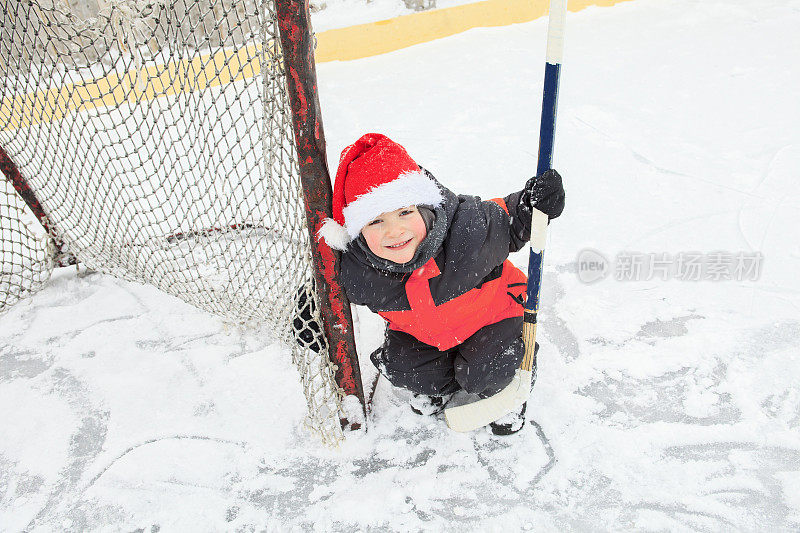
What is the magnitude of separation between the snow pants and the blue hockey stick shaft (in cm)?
6

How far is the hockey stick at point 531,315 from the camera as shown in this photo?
3.82ft

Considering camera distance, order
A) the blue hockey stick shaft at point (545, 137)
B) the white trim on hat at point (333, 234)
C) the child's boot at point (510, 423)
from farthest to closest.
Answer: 1. the child's boot at point (510, 423)
2. the white trim on hat at point (333, 234)
3. the blue hockey stick shaft at point (545, 137)

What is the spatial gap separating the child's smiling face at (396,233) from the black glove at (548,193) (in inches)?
10.2

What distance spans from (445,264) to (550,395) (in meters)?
0.62

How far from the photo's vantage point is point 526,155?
2838 mm

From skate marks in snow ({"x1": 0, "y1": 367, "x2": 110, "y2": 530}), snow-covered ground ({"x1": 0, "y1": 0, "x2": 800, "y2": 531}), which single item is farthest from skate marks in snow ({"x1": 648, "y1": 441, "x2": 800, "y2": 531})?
skate marks in snow ({"x1": 0, "y1": 367, "x2": 110, "y2": 530})

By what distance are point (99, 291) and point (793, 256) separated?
8.94 feet

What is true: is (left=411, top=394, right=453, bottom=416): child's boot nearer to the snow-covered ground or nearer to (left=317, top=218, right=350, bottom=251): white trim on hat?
the snow-covered ground

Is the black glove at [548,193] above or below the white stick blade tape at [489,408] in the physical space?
above

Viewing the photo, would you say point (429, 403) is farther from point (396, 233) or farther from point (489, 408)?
point (396, 233)

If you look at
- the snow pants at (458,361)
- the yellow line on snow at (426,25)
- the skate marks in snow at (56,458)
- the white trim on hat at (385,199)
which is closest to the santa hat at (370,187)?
the white trim on hat at (385,199)

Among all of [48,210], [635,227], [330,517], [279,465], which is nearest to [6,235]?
[48,210]

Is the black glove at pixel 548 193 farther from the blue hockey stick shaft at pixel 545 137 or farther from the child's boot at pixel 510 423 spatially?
the child's boot at pixel 510 423

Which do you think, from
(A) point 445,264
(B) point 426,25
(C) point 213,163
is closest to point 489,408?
(A) point 445,264
